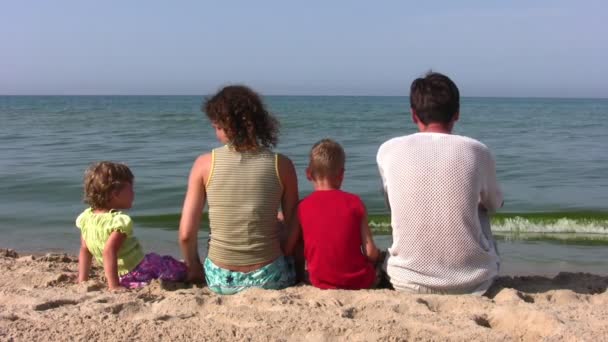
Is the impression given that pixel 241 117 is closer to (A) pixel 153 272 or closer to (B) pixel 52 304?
(A) pixel 153 272

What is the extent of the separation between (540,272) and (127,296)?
12.9 ft

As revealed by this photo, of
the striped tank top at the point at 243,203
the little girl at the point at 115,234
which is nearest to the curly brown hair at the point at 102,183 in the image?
the little girl at the point at 115,234

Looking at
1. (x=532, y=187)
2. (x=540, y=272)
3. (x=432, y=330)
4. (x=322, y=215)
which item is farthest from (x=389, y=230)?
(x=432, y=330)

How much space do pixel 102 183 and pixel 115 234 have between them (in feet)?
1.10

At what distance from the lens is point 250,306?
369 centimetres

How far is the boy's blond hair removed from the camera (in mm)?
4051

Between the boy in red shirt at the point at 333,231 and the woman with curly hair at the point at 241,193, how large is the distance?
0.17 m

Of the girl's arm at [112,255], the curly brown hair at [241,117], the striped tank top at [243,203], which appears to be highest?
the curly brown hair at [241,117]

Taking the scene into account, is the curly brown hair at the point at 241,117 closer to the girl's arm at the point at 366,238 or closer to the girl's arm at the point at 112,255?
the girl's arm at the point at 366,238

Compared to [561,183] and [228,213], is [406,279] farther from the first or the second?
[561,183]

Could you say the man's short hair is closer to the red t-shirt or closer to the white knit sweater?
the white knit sweater

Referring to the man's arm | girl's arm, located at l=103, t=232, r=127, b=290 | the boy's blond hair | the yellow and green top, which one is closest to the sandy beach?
girl's arm, located at l=103, t=232, r=127, b=290

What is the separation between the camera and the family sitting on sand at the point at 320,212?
3.72m

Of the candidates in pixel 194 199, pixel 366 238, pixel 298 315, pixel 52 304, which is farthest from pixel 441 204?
pixel 52 304
